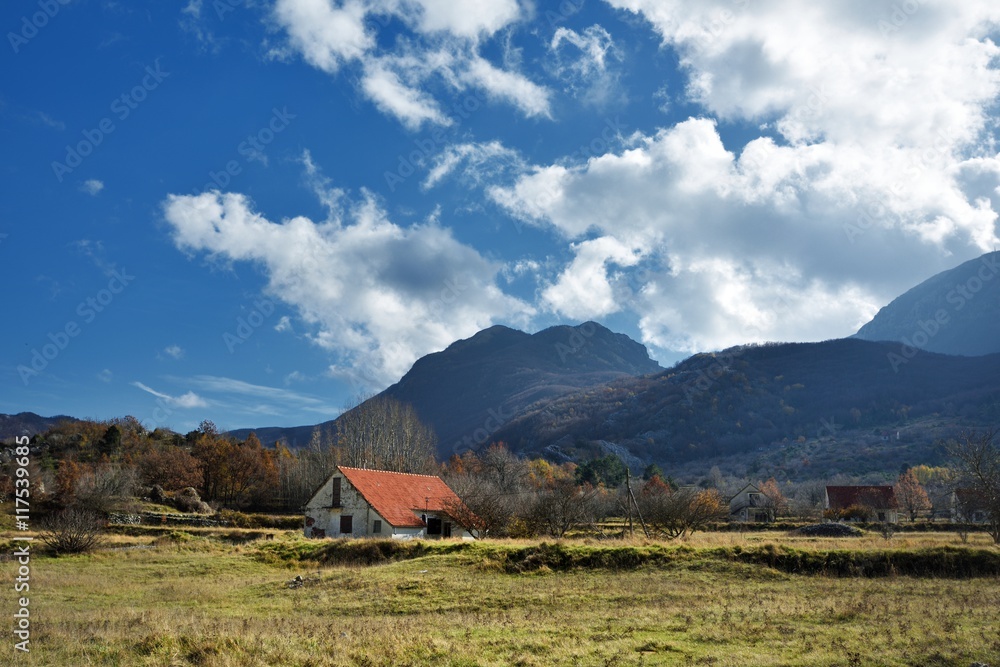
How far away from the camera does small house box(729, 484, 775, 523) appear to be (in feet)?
271

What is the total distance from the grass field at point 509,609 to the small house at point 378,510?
29.6 ft

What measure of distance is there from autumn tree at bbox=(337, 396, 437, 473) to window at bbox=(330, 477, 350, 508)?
3029 centimetres

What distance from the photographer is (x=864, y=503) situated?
7344 centimetres

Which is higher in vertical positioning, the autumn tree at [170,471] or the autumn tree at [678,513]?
the autumn tree at [170,471]

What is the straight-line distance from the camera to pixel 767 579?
22.8 metres

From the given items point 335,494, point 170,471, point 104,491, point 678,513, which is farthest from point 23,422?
point 678,513

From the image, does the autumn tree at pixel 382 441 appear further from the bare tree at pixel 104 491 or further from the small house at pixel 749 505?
the small house at pixel 749 505

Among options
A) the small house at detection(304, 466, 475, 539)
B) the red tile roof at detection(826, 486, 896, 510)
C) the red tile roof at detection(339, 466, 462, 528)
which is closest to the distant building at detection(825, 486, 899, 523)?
the red tile roof at detection(826, 486, 896, 510)

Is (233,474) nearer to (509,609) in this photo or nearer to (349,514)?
(349,514)

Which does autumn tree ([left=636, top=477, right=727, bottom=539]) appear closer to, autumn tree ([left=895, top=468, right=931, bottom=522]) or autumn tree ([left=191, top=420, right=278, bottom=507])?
autumn tree ([left=895, top=468, right=931, bottom=522])

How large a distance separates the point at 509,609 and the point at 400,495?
28699 mm

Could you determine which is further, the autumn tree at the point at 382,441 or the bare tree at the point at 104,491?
the autumn tree at the point at 382,441

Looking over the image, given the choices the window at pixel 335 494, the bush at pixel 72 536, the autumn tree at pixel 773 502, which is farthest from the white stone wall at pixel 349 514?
the autumn tree at pixel 773 502

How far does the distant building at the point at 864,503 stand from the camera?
6988cm
